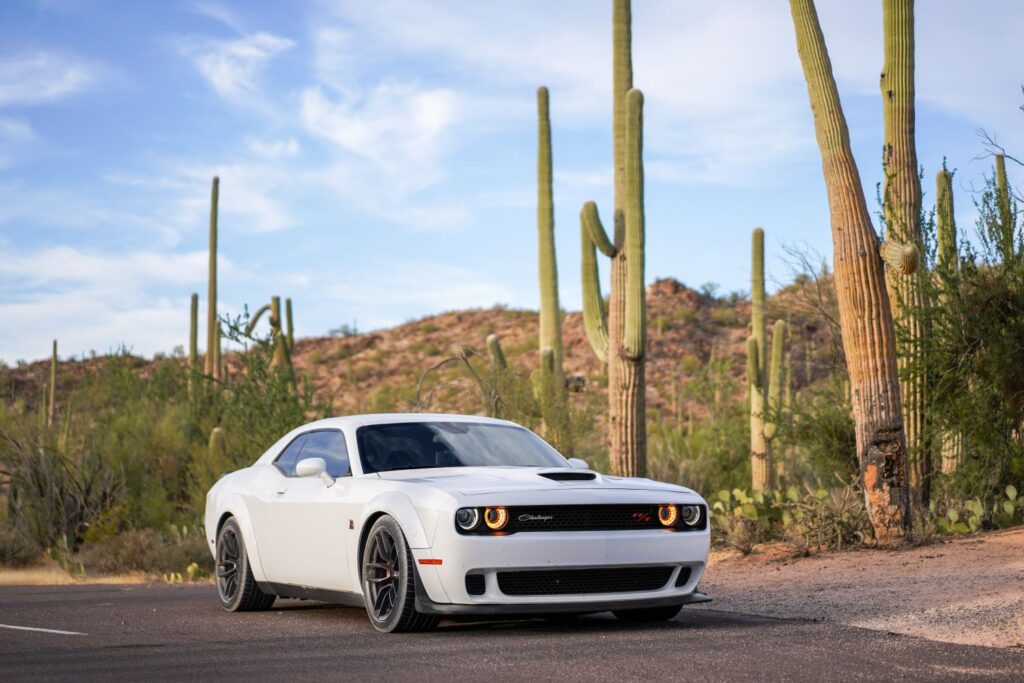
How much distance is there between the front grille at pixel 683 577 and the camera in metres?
8.85

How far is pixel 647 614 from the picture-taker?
30.3ft

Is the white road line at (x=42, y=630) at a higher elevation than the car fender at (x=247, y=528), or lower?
lower

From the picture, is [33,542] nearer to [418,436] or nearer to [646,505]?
[418,436]

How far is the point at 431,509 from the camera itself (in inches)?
327

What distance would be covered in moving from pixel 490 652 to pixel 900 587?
4501 millimetres

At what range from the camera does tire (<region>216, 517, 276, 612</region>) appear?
34.8 feet

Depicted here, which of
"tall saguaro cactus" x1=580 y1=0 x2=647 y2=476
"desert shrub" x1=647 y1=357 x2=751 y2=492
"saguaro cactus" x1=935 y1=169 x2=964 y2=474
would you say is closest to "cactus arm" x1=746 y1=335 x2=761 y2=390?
"desert shrub" x1=647 y1=357 x2=751 y2=492

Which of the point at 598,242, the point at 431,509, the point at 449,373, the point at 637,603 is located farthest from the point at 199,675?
the point at 449,373

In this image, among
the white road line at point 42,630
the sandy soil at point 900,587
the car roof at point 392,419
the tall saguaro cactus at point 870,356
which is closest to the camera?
the sandy soil at point 900,587

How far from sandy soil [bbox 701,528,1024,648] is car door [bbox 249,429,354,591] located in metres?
3.01

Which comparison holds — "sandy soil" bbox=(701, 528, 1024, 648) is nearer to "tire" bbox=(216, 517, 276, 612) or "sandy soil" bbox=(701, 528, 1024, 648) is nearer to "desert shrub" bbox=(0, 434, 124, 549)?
"tire" bbox=(216, 517, 276, 612)

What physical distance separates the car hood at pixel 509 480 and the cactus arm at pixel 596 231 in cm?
924

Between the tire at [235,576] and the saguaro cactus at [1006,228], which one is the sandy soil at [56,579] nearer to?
the tire at [235,576]

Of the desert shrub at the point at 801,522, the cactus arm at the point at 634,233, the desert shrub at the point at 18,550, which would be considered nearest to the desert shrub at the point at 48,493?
the desert shrub at the point at 18,550
